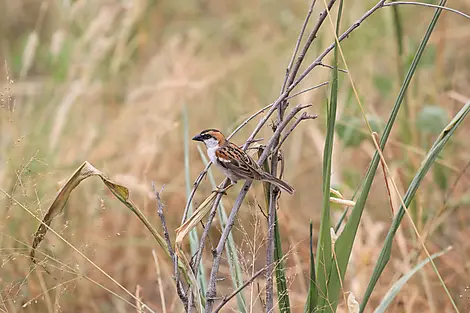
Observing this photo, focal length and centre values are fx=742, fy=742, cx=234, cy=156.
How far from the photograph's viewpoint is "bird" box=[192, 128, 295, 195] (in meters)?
1.51

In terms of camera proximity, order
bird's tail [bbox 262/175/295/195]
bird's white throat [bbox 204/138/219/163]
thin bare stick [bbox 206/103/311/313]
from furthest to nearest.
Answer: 1. bird's white throat [bbox 204/138/219/163]
2. bird's tail [bbox 262/175/295/195]
3. thin bare stick [bbox 206/103/311/313]

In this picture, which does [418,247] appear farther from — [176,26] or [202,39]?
[176,26]

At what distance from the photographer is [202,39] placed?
176 inches

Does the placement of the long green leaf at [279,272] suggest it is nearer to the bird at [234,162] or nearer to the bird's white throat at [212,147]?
the bird at [234,162]

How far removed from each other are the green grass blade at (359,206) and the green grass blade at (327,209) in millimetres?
20

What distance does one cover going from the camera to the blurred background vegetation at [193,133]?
2.59 m

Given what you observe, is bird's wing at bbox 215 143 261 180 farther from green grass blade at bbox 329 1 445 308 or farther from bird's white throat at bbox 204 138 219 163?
green grass blade at bbox 329 1 445 308

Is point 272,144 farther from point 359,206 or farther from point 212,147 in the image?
point 212,147

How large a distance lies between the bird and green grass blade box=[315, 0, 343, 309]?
0.11m

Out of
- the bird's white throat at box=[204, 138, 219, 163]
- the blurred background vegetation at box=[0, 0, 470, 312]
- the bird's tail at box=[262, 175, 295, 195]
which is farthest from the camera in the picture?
the blurred background vegetation at box=[0, 0, 470, 312]

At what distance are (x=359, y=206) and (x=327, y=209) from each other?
0.07 metres

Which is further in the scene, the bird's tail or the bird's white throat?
the bird's white throat

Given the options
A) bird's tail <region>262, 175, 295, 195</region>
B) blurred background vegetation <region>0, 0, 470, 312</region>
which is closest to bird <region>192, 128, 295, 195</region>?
bird's tail <region>262, 175, 295, 195</region>

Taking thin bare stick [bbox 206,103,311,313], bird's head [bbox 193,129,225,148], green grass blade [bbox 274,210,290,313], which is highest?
bird's head [bbox 193,129,225,148]
